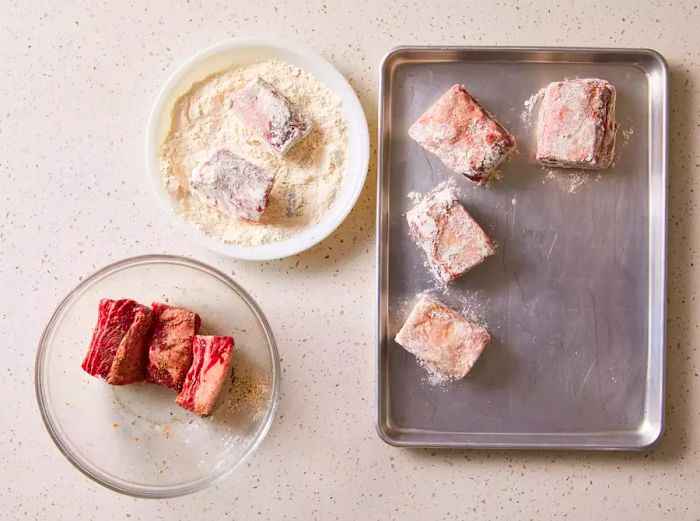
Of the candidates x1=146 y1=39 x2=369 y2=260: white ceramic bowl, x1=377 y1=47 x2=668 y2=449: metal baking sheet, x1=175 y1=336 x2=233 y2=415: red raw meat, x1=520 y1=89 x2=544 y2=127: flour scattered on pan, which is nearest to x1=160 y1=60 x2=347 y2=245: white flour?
x1=146 y1=39 x2=369 y2=260: white ceramic bowl

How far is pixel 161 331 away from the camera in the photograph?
1.63 metres

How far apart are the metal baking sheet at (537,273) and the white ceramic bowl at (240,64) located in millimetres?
70

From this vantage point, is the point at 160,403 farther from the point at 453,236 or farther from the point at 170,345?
the point at 453,236

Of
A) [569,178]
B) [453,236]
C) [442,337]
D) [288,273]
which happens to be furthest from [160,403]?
[569,178]

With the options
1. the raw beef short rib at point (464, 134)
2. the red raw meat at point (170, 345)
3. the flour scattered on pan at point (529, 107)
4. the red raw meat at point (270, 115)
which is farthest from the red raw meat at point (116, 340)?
the flour scattered on pan at point (529, 107)

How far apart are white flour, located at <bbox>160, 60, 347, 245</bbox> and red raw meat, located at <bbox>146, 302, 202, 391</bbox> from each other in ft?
0.66

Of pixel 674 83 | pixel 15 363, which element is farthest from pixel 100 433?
pixel 674 83

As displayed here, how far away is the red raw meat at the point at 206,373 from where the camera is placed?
1602 millimetres

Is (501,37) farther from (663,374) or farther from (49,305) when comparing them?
(49,305)

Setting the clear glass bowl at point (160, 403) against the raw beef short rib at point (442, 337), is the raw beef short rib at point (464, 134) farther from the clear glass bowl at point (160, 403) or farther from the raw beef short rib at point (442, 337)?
the clear glass bowl at point (160, 403)

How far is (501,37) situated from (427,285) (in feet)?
1.91

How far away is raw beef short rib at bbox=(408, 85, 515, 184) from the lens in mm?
1630

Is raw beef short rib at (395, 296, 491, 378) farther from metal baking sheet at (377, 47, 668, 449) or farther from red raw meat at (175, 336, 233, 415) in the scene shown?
red raw meat at (175, 336, 233, 415)

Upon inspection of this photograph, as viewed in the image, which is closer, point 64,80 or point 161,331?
point 161,331
